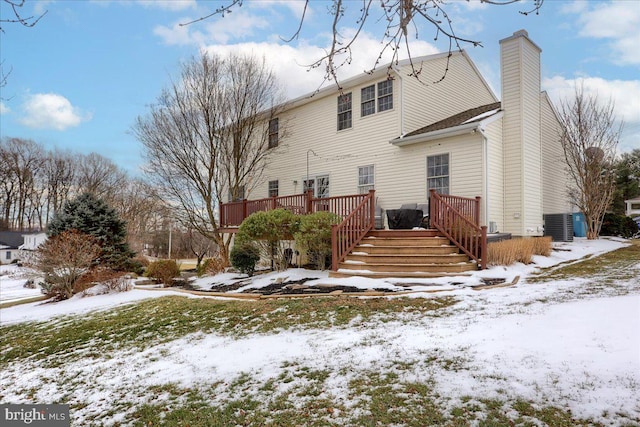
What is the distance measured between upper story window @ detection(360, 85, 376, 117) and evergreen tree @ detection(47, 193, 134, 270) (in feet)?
31.8

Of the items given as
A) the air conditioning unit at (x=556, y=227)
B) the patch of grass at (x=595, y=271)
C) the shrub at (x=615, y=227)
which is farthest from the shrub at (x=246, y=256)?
the shrub at (x=615, y=227)

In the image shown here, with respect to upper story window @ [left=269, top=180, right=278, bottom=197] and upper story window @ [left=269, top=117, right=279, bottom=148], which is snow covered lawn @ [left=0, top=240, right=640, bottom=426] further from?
upper story window @ [left=269, top=117, right=279, bottom=148]

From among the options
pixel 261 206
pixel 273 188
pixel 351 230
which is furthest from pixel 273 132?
pixel 351 230

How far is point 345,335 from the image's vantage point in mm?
4598

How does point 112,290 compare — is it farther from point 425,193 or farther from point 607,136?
point 607,136

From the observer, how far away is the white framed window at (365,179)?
1325 centimetres

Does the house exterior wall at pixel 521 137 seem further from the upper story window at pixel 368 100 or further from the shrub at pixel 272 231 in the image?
the shrub at pixel 272 231

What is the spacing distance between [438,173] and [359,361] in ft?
28.9

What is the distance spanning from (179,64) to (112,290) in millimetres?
8712

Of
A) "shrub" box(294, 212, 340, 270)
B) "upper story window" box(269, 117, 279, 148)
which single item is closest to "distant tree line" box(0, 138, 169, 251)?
"upper story window" box(269, 117, 279, 148)

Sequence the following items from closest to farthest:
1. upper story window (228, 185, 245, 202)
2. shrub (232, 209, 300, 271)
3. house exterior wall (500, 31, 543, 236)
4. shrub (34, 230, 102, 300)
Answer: shrub (232, 209, 300, 271), shrub (34, 230, 102, 300), house exterior wall (500, 31, 543, 236), upper story window (228, 185, 245, 202)

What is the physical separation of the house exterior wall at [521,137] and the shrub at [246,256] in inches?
301

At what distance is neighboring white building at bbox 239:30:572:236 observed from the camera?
11.2 metres

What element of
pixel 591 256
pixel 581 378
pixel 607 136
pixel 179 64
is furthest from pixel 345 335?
pixel 607 136
